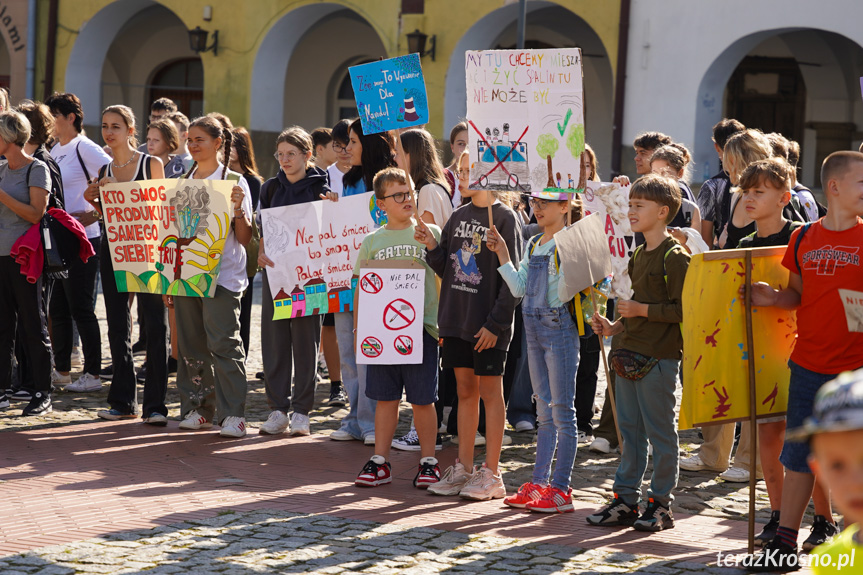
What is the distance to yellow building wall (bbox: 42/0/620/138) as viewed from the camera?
707 inches

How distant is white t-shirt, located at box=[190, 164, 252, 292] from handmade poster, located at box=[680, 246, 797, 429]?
361 cm

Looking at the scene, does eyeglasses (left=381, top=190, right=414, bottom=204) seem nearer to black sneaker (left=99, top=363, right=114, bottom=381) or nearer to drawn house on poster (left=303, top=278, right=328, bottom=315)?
drawn house on poster (left=303, top=278, right=328, bottom=315)

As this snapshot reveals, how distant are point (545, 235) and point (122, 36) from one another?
2020 cm

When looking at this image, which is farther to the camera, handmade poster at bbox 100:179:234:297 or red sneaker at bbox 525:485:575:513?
handmade poster at bbox 100:179:234:297

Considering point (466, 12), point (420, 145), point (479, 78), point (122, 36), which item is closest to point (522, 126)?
point (479, 78)

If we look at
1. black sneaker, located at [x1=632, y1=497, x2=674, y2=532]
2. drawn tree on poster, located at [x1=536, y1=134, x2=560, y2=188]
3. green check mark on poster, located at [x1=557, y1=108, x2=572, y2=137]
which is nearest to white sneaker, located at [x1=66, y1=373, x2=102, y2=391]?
drawn tree on poster, located at [x1=536, y1=134, x2=560, y2=188]

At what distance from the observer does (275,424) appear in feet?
25.0

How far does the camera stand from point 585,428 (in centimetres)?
783

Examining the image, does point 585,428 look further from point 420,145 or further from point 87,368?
point 87,368

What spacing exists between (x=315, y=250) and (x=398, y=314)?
157 centimetres

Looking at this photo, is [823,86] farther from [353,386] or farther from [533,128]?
[533,128]

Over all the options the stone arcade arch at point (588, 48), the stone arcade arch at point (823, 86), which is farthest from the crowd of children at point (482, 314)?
the stone arcade arch at point (823, 86)

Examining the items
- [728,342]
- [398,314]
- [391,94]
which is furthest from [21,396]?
[728,342]

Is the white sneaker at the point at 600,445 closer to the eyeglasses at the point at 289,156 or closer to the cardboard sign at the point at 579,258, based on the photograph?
the cardboard sign at the point at 579,258
